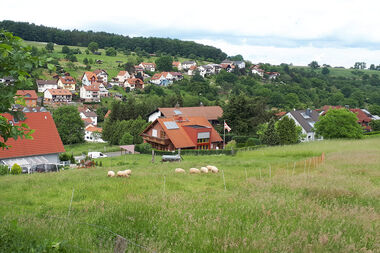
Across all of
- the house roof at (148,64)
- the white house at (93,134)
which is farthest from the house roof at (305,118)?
the house roof at (148,64)

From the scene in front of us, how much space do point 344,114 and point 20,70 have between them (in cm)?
6084

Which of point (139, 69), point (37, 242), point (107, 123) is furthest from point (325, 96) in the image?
point (37, 242)

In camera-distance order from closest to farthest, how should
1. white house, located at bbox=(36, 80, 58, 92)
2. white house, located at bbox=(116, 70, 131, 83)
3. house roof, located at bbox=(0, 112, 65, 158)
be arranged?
1. house roof, located at bbox=(0, 112, 65, 158)
2. white house, located at bbox=(36, 80, 58, 92)
3. white house, located at bbox=(116, 70, 131, 83)

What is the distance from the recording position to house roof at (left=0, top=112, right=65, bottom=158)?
109 ft

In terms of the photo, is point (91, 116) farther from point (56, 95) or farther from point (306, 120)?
point (306, 120)

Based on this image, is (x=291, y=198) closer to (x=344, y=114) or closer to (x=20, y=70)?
(x=20, y=70)

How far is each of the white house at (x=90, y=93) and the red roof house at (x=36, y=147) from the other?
3416 inches

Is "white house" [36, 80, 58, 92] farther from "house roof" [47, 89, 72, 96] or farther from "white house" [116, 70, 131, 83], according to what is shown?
"white house" [116, 70, 131, 83]

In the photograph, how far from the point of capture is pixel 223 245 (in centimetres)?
667

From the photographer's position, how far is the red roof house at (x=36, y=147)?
1297 inches

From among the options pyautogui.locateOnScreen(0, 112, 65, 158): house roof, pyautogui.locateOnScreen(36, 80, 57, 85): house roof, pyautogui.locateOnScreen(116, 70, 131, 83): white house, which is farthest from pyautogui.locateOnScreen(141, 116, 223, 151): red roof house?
pyautogui.locateOnScreen(116, 70, 131, 83): white house

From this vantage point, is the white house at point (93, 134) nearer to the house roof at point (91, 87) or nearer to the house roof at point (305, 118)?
the house roof at point (91, 87)

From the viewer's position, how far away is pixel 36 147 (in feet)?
114

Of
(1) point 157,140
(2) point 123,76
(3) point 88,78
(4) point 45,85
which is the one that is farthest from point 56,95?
(1) point 157,140
